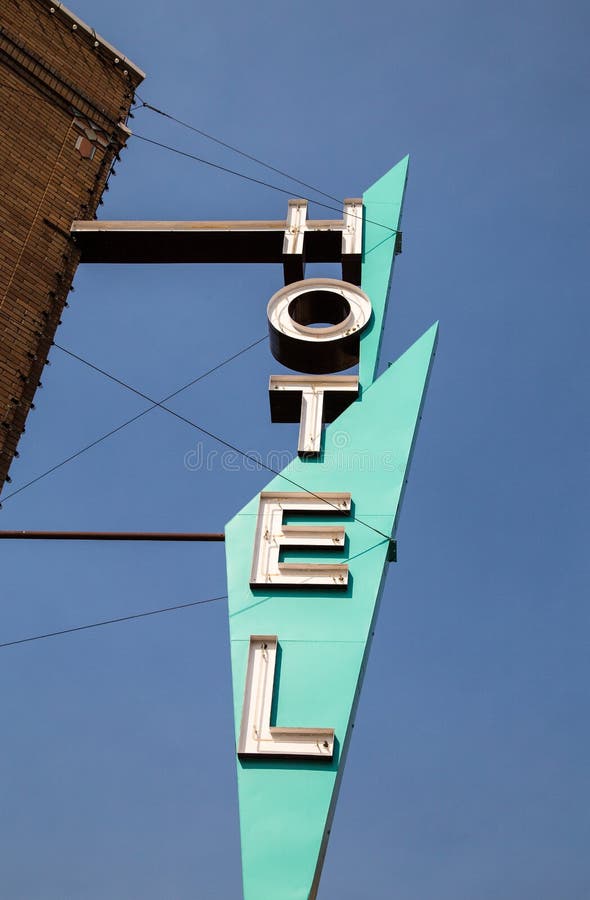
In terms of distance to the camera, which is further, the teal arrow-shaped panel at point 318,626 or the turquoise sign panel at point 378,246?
the turquoise sign panel at point 378,246

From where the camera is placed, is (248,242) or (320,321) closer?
(320,321)

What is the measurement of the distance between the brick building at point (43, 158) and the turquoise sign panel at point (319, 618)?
324cm

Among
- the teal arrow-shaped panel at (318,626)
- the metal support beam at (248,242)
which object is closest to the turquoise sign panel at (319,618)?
the teal arrow-shaped panel at (318,626)

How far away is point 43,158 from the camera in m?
14.5

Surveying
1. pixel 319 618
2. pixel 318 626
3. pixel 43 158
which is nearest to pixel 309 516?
pixel 319 618

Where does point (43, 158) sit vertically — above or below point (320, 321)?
above

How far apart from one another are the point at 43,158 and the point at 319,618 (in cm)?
733

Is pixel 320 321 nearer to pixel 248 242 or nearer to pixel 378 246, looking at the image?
pixel 378 246

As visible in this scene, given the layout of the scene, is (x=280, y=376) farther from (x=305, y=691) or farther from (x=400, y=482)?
(x=305, y=691)

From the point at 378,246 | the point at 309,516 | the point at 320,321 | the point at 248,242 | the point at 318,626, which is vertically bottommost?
the point at 318,626

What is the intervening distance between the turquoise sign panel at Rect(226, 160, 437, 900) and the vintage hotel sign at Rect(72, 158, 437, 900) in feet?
0.04

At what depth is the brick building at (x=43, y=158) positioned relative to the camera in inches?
510

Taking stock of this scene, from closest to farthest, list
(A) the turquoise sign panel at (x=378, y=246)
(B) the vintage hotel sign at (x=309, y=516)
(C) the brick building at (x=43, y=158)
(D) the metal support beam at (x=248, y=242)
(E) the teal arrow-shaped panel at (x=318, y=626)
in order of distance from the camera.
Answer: (E) the teal arrow-shaped panel at (x=318, y=626)
(B) the vintage hotel sign at (x=309, y=516)
(C) the brick building at (x=43, y=158)
(A) the turquoise sign panel at (x=378, y=246)
(D) the metal support beam at (x=248, y=242)

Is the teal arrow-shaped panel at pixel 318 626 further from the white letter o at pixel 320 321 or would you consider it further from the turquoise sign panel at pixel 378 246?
the white letter o at pixel 320 321
